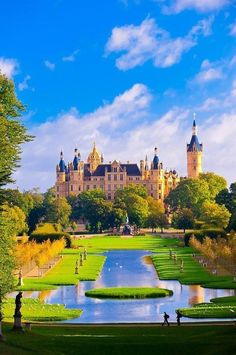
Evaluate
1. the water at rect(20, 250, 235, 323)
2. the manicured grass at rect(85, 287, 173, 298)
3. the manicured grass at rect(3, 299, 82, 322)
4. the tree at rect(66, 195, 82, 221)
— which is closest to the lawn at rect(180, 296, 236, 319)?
the water at rect(20, 250, 235, 323)

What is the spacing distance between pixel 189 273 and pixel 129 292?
484 inches

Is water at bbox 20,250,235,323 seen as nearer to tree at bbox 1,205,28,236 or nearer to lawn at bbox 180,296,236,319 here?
lawn at bbox 180,296,236,319

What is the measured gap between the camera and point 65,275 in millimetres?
53219

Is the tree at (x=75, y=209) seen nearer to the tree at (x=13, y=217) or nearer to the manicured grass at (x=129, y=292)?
the tree at (x=13, y=217)

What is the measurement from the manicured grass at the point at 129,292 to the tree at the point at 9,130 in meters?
12.3

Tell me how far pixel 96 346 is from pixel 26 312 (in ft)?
40.3

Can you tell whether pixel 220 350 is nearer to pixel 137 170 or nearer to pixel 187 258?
pixel 187 258

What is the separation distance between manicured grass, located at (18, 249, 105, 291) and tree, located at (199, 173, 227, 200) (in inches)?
3426

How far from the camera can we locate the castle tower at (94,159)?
188m

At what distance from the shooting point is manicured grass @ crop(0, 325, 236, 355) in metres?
20.4

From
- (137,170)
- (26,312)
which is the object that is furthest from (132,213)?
(26,312)

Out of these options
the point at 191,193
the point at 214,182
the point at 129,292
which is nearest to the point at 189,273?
the point at 129,292

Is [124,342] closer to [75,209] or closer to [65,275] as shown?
[65,275]

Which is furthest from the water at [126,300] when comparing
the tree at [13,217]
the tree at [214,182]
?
the tree at [214,182]
